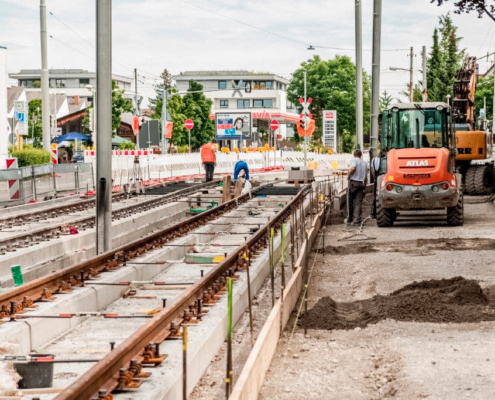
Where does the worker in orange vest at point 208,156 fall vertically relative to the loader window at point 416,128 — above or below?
below

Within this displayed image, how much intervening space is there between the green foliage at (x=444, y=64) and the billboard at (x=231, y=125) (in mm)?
17160

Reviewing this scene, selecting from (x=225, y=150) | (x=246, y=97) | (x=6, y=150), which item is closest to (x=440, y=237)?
(x=6, y=150)

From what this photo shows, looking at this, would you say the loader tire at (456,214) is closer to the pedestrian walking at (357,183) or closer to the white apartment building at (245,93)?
the pedestrian walking at (357,183)

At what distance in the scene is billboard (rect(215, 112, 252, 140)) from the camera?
2966 inches

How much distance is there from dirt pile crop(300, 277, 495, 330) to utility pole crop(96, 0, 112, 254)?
4540 millimetres

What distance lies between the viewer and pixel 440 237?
21125mm

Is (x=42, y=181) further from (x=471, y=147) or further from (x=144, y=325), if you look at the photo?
(x=144, y=325)

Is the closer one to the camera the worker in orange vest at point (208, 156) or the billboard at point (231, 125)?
the worker in orange vest at point (208, 156)

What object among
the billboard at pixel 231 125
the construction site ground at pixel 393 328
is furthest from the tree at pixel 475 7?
the billboard at pixel 231 125

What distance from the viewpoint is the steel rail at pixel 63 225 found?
18500mm

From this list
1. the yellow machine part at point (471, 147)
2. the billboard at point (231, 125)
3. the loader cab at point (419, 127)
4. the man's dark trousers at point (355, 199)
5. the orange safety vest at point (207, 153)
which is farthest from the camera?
the billboard at point (231, 125)

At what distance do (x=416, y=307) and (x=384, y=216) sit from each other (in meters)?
11.8

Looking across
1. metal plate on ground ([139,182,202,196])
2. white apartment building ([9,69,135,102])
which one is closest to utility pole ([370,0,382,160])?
metal plate on ground ([139,182,202,196])

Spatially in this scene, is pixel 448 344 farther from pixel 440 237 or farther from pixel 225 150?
pixel 225 150
